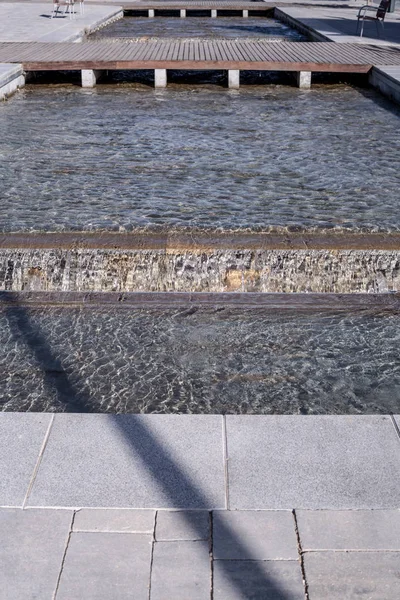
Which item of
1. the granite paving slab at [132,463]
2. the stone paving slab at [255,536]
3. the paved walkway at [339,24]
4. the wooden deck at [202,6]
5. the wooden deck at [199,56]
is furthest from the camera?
the wooden deck at [202,6]

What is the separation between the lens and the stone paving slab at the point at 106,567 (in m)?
2.91

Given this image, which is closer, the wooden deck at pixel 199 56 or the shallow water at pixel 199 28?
the wooden deck at pixel 199 56

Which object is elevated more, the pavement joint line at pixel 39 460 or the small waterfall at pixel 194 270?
the pavement joint line at pixel 39 460

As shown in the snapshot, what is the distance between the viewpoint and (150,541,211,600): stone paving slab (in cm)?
291

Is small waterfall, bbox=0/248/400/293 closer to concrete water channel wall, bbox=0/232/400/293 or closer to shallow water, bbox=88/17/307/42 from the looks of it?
concrete water channel wall, bbox=0/232/400/293

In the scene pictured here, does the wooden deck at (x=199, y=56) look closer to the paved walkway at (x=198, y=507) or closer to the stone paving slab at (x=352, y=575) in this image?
the paved walkway at (x=198, y=507)

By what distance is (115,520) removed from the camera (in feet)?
10.6

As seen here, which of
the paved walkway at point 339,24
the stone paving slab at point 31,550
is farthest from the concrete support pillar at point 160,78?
the stone paving slab at point 31,550

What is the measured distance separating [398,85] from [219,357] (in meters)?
7.56

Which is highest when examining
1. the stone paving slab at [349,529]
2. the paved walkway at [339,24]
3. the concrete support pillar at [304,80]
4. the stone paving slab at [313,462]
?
the stone paving slab at [349,529]

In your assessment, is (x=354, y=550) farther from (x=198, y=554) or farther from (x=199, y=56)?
(x=199, y=56)

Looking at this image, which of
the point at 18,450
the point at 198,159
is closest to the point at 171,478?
the point at 18,450

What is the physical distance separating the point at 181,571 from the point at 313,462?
2.87 feet

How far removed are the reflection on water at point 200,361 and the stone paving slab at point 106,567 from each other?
165 cm
